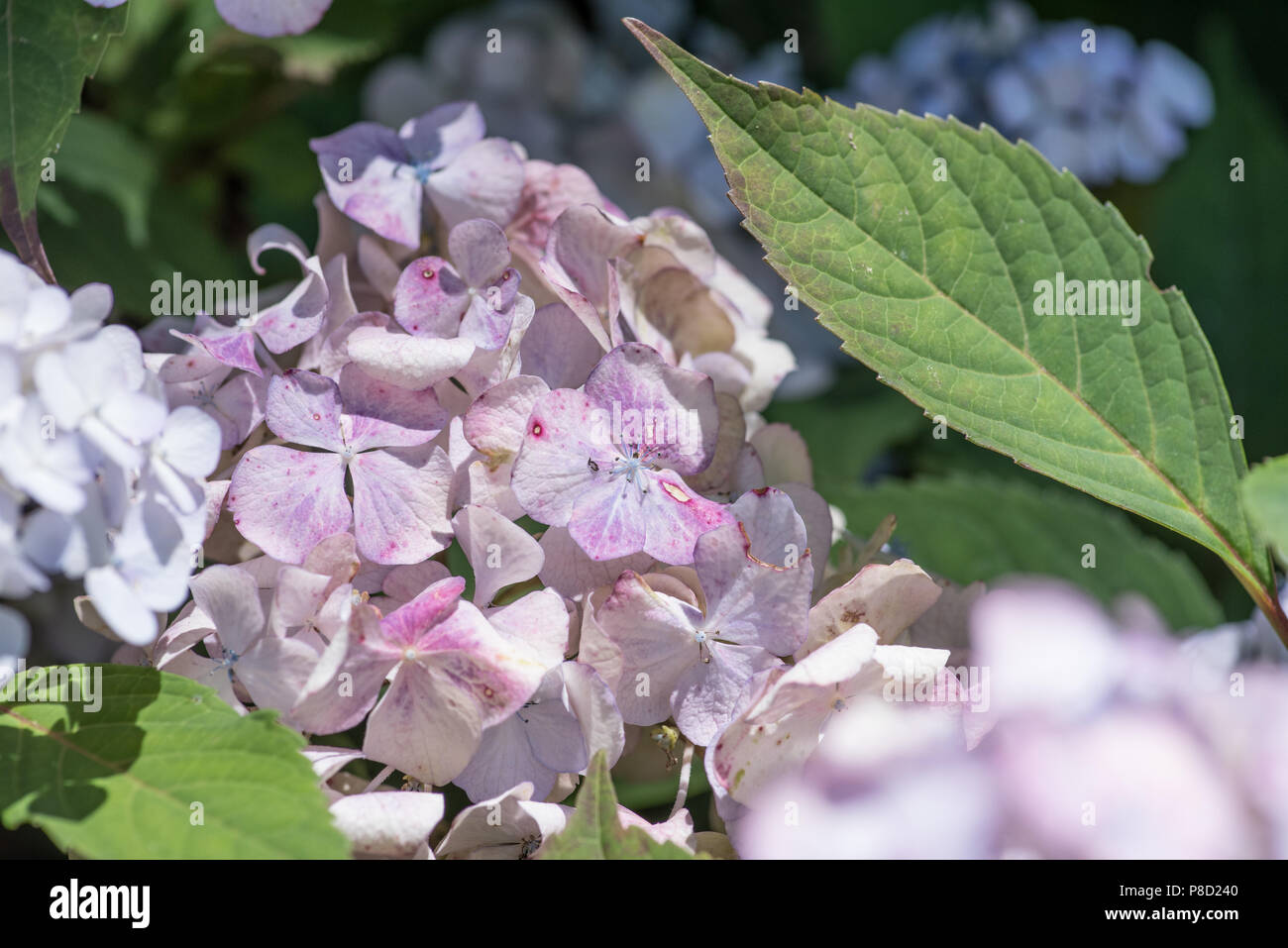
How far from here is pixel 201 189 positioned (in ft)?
3.44

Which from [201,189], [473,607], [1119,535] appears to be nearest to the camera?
[473,607]

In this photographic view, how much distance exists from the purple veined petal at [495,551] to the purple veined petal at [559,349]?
9 cm

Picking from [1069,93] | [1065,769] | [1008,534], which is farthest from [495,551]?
[1069,93]

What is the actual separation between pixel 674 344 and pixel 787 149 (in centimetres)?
14

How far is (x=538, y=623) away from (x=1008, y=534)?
457 millimetres

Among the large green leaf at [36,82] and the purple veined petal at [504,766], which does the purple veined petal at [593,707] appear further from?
the large green leaf at [36,82]

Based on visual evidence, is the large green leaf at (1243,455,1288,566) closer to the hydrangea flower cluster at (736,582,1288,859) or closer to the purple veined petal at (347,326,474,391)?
the hydrangea flower cluster at (736,582,1288,859)

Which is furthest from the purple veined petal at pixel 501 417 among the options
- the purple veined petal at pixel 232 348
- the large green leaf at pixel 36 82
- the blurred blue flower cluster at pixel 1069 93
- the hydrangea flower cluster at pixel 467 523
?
the blurred blue flower cluster at pixel 1069 93

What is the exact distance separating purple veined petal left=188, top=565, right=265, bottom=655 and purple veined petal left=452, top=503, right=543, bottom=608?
90 millimetres

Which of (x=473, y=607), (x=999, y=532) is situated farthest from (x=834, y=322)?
(x=999, y=532)

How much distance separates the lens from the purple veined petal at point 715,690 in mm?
502

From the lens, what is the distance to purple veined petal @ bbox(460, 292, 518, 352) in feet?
1.72

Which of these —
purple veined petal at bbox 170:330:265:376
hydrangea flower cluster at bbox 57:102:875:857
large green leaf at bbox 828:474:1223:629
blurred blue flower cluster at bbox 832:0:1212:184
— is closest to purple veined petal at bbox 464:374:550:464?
hydrangea flower cluster at bbox 57:102:875:857
